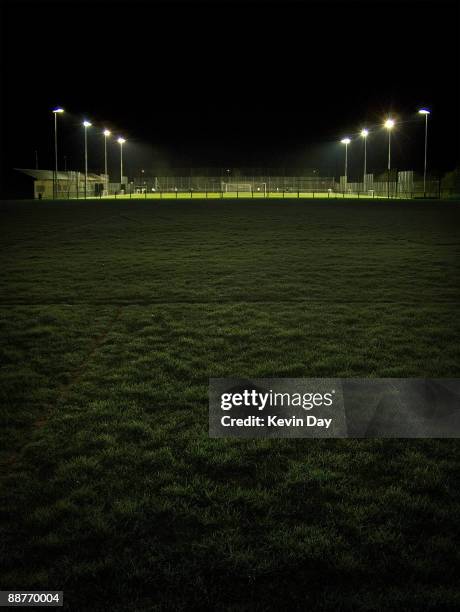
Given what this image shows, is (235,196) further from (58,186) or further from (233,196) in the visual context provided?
(58,186)

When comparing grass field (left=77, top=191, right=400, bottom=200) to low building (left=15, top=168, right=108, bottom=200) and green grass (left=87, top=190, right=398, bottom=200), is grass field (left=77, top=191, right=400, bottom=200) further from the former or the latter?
low building (left=15, top=168, right=108, bottom=200)

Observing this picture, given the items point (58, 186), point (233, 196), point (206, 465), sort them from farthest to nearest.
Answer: point (233, 196)
point (58, 186)
point (206, 465)

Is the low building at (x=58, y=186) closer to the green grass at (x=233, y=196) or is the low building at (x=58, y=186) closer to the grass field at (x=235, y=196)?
the grass field at (x=235, y=196)

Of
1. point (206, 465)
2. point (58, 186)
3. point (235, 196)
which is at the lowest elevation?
point (206, 465)

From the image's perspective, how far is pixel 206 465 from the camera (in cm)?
462

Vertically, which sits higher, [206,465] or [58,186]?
[58,186]

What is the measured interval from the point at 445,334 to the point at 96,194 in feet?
236

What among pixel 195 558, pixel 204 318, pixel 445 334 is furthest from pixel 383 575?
pixel 204 318

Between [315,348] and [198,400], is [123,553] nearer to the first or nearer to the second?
[198,400]

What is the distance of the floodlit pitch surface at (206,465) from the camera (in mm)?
3354

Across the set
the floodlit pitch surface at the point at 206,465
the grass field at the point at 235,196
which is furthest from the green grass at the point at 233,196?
the floodlit pitch surface at the point at 206,465

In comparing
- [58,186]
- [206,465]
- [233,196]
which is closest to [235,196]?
[233,196]

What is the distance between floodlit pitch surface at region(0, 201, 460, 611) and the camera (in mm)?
3354

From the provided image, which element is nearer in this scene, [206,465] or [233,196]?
[206,465]
